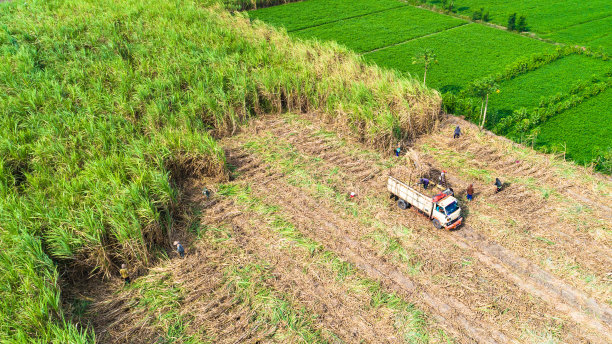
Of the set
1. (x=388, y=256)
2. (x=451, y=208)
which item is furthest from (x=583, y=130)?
(x=388, y=256)

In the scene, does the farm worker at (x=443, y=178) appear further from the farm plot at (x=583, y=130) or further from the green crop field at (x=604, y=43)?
the green crop field at (x=604, y=43)

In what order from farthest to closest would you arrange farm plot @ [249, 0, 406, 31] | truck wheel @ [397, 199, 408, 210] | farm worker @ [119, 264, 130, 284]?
farm plot @ [249, 0, 406, 31], truck wheel @ [397, 199, 408, 210], farm worker @ [119, 264, 130, 284]

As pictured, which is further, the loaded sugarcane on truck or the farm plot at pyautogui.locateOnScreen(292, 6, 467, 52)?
the farm plot at pyautogui.locateOnScreen(292, 6, 467, 52)

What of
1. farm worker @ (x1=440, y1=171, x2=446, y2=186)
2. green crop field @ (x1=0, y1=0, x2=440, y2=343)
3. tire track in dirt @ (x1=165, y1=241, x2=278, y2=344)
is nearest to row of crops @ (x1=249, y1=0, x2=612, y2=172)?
green crop field @ (x1=0, y1=0, x2=440, y2=343)

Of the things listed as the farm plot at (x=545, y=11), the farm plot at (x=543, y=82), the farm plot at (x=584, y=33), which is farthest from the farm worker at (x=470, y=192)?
the farm plot at (x=545, y=11)

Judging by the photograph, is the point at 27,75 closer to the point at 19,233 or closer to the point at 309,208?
the point at 19,233

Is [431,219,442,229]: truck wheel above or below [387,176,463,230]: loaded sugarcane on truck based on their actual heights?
below

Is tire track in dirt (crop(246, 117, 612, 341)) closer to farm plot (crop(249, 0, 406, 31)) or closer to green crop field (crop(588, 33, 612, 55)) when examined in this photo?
green crop field (crop(588, 33, 612, 55))
